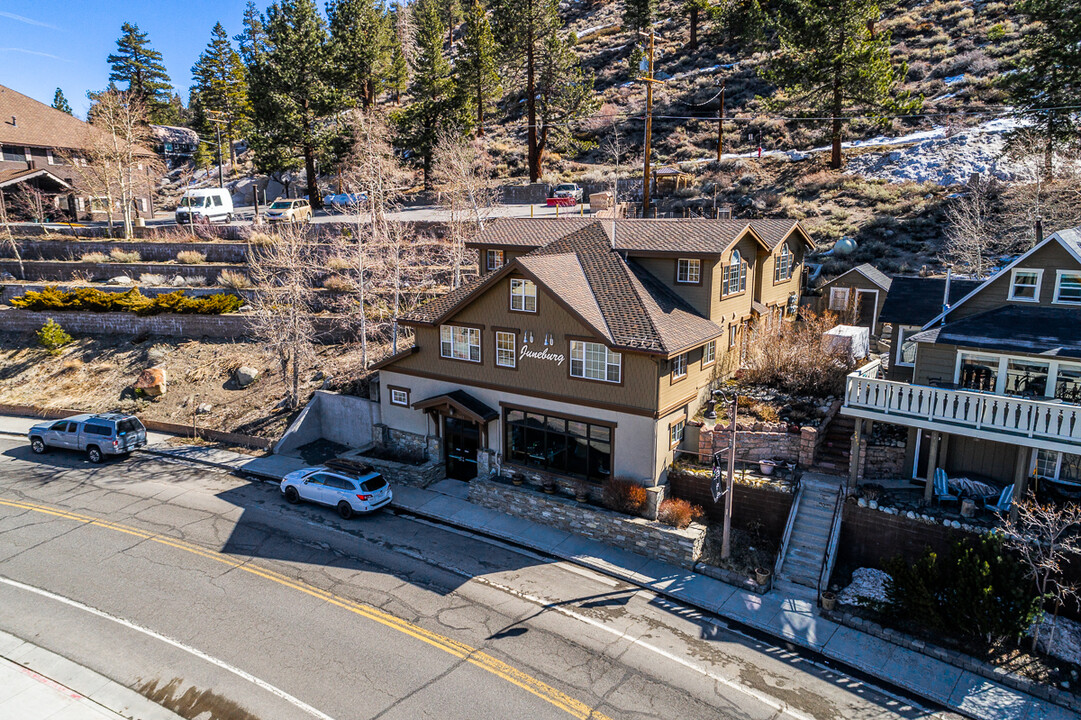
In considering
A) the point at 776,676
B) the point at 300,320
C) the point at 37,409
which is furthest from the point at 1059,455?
the point at 37,409

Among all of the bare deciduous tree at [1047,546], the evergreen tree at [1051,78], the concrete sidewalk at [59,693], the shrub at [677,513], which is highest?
the evergreen tree at [1051,78]

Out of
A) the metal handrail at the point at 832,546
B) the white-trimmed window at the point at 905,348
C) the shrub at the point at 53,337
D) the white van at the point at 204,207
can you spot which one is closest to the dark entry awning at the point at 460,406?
the metal handrail at the point at 832,546

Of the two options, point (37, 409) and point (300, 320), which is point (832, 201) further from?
point (37, 409)

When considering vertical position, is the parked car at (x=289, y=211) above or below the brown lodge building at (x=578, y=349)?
above

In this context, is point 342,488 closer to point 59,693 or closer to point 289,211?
point 59,693

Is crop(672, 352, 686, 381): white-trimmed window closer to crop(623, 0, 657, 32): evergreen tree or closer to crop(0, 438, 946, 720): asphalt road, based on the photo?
crop(0, 438, 946, 720): asphalt road

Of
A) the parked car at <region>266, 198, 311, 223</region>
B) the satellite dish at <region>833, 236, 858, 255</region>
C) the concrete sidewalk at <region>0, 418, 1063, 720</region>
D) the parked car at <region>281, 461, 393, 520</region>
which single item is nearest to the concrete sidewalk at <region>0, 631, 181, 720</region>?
the parked car at <region>281, 461, 393, 520</region>

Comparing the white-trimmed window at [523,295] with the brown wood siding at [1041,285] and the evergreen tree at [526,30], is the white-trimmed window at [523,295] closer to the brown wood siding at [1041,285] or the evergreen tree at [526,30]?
the brown wood siding at [1041,285]
